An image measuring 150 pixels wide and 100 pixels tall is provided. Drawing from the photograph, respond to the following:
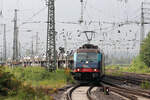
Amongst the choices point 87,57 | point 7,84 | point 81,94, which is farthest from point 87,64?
point 7,84

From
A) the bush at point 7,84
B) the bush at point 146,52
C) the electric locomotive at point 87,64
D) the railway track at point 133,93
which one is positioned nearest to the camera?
the bush at point 7,84

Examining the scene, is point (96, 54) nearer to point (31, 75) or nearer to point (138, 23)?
point (31, 75)

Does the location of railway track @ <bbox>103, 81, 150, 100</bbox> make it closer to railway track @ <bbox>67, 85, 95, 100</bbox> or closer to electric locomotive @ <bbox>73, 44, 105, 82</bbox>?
railway track @ <bbox>67, 85, 95, 100</bbox>

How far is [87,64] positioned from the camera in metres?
24.5

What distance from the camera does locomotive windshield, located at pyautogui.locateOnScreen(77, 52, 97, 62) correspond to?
962 inches

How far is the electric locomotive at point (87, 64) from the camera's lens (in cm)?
2430

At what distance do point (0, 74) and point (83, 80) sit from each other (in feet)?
38.9

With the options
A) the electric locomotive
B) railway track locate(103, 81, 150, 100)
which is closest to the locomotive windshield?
the electric locomotive

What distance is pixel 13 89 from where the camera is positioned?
15008 mm

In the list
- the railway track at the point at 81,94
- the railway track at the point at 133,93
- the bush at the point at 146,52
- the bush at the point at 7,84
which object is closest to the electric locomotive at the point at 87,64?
the railway track at the point at 81,94

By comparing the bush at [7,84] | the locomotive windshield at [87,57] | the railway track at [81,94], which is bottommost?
the railway track at [81,94]

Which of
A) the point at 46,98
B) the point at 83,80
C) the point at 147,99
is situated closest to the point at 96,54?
the point at 83,80

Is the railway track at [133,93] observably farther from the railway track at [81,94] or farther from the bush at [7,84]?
the bush at [7,84]

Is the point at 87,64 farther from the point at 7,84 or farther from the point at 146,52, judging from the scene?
the point at 146,52
